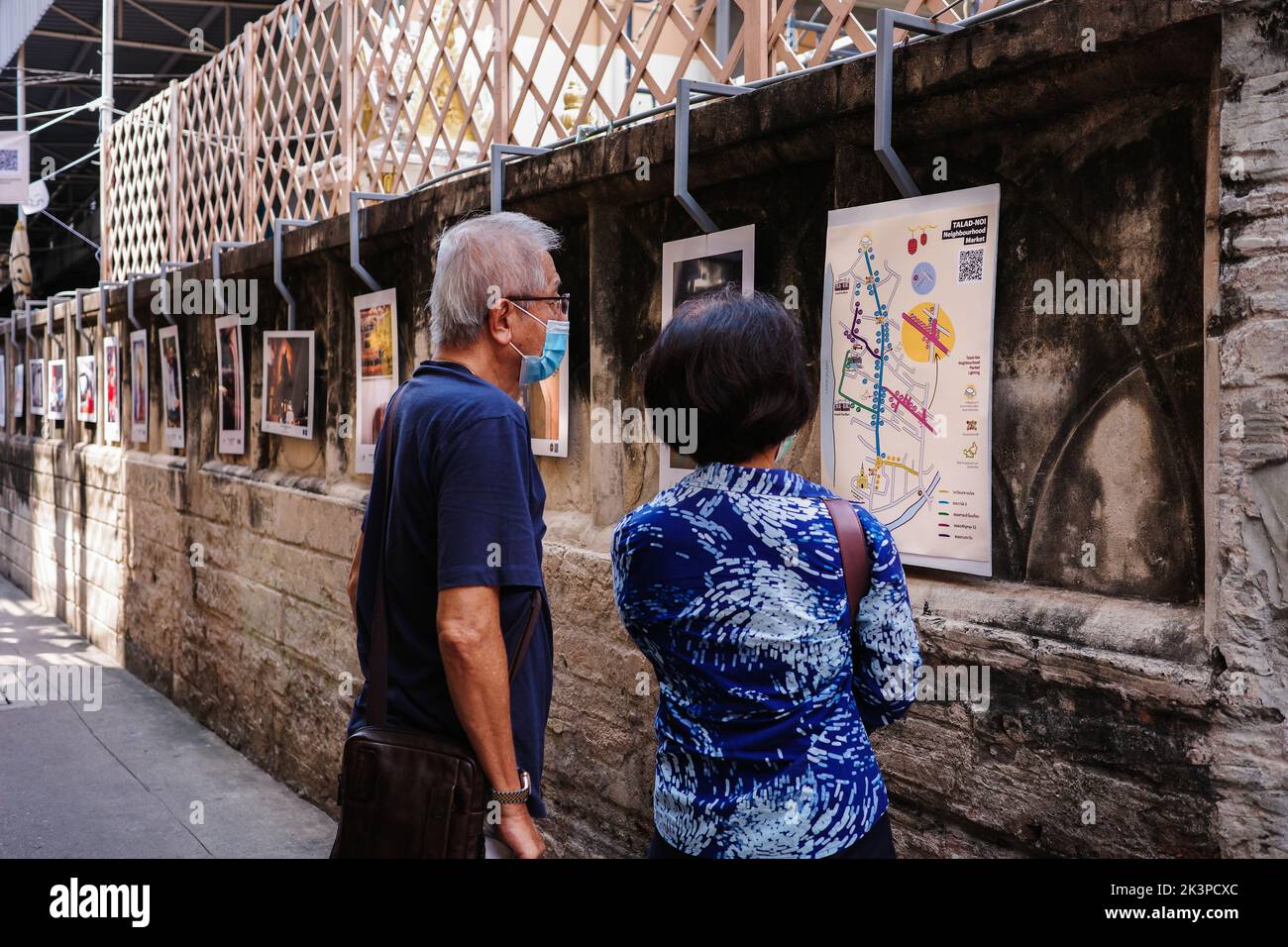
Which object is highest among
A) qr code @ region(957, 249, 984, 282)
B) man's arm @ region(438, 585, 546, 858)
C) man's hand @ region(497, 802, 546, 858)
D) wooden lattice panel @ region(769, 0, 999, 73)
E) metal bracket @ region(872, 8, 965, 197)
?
wooden lattice panel @ region(769, 0, 999, 73)

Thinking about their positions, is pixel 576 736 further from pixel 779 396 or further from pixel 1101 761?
pixel 779 396

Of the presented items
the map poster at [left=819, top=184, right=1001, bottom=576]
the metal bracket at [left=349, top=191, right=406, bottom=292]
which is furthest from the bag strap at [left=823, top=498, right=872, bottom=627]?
the metal bracket at [left=349, top=191, right=406, bottom=292]

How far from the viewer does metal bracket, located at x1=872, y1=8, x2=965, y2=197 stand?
2688 mm

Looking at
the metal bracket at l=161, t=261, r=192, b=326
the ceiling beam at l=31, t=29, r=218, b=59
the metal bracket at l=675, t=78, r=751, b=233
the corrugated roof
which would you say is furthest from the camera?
the ceiling beam at l=31, t=29, r=218, b=59

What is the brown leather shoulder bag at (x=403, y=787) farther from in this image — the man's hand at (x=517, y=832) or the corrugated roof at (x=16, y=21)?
the corrugated roof at (x=16, y=21)

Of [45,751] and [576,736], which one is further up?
[576,736]

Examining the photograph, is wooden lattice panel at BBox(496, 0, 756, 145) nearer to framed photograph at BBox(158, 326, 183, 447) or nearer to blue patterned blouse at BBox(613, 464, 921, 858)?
blue patterned blouse at BBox(613, 464, 921, 858)

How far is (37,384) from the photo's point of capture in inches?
483

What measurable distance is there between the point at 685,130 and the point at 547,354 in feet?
3.34

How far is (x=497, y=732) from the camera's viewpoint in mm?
2223

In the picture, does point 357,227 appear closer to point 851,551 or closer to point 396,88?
point 396,88

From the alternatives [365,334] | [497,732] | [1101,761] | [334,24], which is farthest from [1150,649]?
[334,24]

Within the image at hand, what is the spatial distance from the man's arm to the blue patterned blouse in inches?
17.5
